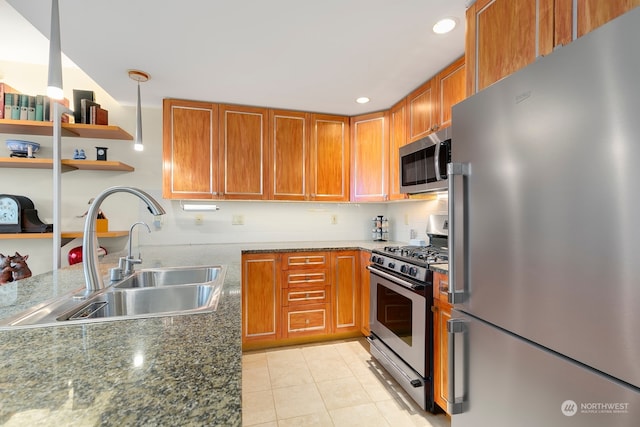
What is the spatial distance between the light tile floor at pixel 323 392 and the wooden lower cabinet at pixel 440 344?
17cm

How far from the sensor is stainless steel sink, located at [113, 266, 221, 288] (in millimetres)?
1599

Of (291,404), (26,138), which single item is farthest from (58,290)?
(26,138)

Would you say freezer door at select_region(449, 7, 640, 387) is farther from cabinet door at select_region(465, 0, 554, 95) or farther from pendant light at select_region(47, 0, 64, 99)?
pendant light at select_region(47, 0, 64, 99)

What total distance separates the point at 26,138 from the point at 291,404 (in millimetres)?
3078

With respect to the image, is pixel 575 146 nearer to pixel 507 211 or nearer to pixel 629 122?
pixel 629 122

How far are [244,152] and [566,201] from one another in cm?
249

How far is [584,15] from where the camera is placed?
0.94 metres

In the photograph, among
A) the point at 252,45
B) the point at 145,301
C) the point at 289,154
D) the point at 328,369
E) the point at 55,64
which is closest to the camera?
the point at 55,64

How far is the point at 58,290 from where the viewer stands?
1.19 m

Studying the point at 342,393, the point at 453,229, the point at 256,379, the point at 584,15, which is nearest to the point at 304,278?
the point at 256,379

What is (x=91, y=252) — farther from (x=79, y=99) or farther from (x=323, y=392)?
(x=79, y=99)

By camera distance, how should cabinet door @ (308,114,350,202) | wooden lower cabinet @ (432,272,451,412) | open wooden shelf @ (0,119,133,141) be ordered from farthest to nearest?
cabinet door @ (308,114,350,202) < open wooden shelf @ (0,119,133,141) < wooden lower cabinet @ (432,272,451,412)

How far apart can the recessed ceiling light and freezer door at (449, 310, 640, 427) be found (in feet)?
4.91

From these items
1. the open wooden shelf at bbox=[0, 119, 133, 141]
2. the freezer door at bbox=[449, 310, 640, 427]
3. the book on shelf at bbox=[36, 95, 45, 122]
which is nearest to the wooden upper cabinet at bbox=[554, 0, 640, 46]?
the freezer door at bbox=[449, 310, 640, 427]
